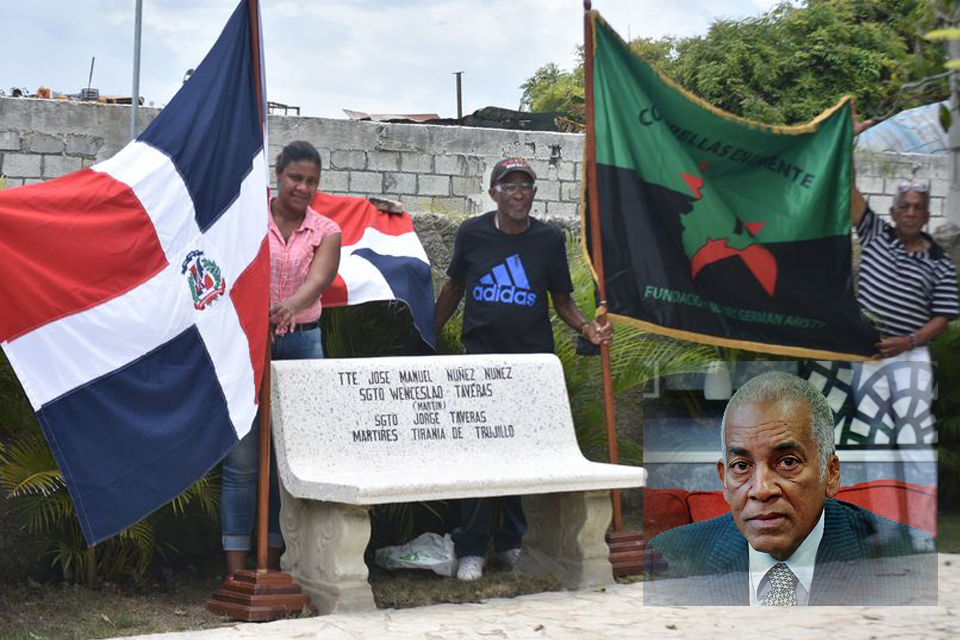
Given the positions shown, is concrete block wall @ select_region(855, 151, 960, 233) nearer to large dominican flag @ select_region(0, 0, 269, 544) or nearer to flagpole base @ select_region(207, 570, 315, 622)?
large dominican flag @ select_region(0, 0, 269, 544)

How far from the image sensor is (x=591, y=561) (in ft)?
19.1

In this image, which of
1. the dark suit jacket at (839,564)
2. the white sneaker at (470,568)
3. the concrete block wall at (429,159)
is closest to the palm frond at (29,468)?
the white sneaker at (470,568)

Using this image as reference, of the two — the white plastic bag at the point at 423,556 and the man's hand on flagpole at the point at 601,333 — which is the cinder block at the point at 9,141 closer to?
the white plastic bag at the point at 423,556

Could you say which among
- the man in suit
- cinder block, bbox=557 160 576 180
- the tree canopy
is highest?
the tree canopy

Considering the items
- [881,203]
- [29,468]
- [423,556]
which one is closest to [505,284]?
[423,556]

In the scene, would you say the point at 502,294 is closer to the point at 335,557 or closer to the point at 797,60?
the point at 335,557

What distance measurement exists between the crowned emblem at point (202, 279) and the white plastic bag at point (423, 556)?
1.55m

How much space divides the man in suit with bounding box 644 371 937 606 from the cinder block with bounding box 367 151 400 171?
13891mm

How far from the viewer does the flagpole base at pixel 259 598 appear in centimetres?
504

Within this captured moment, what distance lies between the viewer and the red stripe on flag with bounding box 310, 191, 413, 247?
21.9 ft

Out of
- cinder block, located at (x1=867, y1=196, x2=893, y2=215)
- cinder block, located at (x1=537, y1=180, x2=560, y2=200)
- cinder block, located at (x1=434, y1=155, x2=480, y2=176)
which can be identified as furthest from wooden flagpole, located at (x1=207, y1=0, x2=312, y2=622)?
cinder block, located at (x1=867, y1=196, x2=893, y2=215)

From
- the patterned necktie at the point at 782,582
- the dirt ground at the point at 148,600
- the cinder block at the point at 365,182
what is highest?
the cinder block at the point at 365,182

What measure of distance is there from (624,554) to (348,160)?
9.39 meters

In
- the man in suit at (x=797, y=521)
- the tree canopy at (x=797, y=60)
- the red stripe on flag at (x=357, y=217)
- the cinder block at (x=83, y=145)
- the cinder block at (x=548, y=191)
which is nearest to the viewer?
the man in suit at (x=797, y=521)
